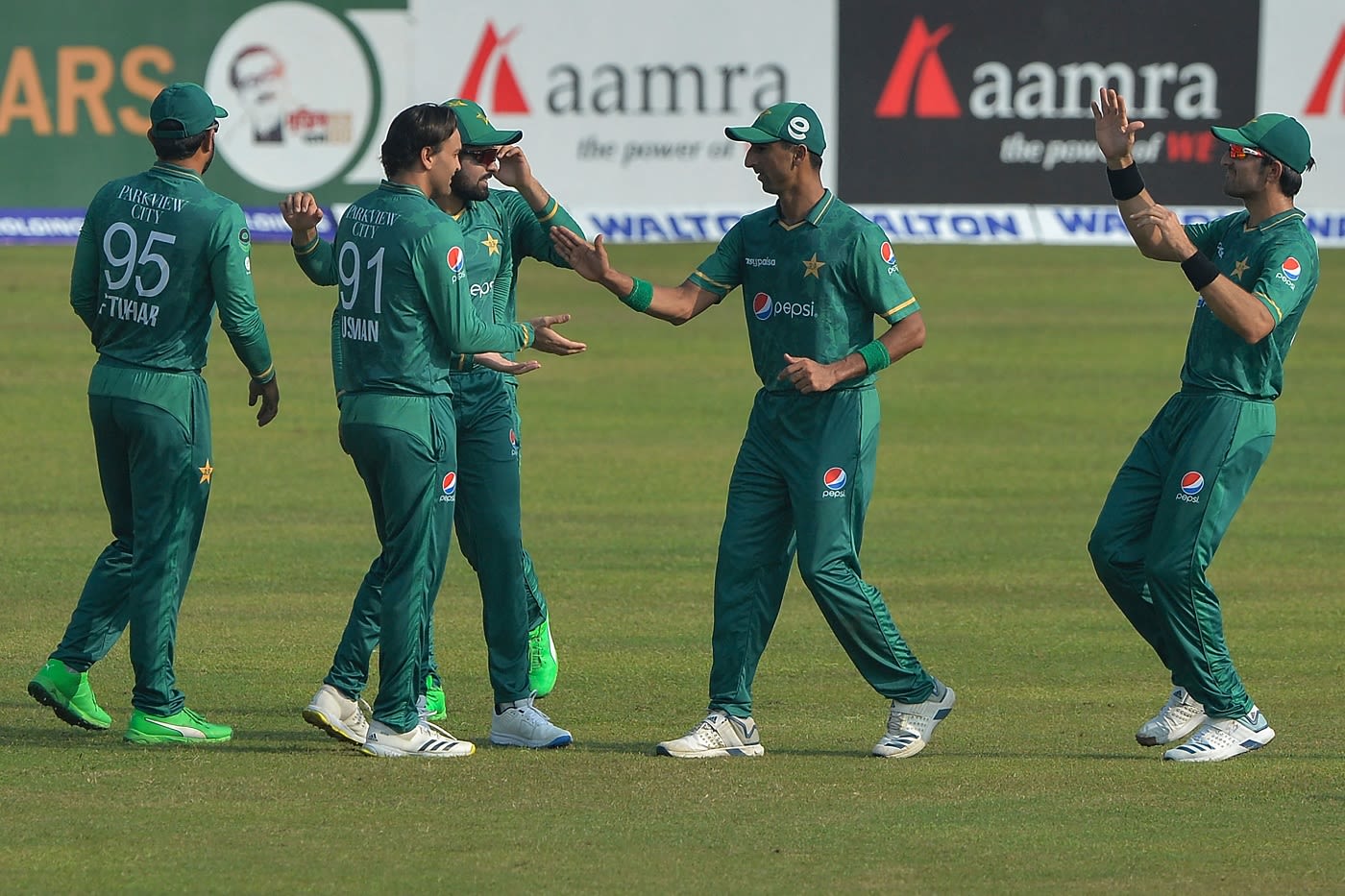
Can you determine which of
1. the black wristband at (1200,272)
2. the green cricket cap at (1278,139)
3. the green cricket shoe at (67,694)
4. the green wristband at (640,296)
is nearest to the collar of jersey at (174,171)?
the green wristband at (640,296)

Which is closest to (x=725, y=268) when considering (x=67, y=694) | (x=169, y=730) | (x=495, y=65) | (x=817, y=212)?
(x=817, y=212)

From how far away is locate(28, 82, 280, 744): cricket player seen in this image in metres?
7.44

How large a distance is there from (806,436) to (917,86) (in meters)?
15.2

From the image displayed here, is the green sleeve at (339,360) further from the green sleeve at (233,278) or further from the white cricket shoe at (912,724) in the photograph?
the white cricket shoe at (912,724)

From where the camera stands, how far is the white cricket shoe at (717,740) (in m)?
7.54

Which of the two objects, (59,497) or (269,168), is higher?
(269,168)

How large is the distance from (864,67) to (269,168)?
667cm

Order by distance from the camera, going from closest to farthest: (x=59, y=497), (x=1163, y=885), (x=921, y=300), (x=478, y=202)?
(x=1163, y=885)
(x=478, y=202)
(x=59, y=497)
(x=921, y=300)

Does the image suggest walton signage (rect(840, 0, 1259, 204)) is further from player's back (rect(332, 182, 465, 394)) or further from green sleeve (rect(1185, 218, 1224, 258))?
player's back (rect(332, 182, 465, 394))

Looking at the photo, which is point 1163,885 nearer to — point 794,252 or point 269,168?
point 794,252

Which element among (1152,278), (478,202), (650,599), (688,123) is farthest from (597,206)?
(478,202)

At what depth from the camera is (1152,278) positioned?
879 inches

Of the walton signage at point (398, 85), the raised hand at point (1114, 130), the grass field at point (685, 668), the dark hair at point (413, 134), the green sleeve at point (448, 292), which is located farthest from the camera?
the walton signage at point (398, 85)

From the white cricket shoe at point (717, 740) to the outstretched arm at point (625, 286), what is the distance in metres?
1.56
